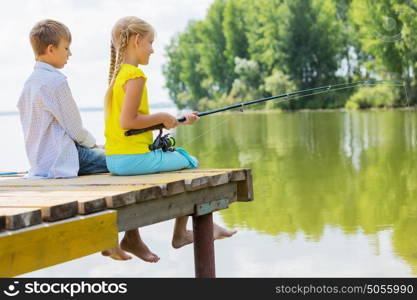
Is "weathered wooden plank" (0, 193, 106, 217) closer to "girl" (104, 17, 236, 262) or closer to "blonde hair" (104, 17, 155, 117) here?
"girl" (104, 17, 236, 262)

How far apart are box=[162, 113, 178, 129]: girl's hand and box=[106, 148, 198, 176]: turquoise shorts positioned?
15 cm

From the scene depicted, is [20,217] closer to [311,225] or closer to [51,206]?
[51,206]

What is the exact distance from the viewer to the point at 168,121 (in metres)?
4.44

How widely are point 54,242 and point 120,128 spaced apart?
4.01ft

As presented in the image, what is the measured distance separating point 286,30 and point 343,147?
35.5 metres

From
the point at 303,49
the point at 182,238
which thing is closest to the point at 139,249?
the point at 182,238

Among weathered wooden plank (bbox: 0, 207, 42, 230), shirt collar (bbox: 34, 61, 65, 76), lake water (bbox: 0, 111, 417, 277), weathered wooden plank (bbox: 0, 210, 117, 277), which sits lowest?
lake water (bbox: 0, 111, 417, 277)

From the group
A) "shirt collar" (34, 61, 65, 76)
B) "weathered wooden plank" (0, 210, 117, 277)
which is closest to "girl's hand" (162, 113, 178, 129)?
"shirt collar" (34, 61, 65, 76)

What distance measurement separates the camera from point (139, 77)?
439cm

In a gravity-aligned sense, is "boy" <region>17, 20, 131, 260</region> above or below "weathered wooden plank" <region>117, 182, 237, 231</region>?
above

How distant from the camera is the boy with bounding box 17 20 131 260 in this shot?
463 centimetres

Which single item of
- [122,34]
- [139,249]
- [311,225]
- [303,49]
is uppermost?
[303,49]

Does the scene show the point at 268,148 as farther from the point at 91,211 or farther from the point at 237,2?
the point at 237,2

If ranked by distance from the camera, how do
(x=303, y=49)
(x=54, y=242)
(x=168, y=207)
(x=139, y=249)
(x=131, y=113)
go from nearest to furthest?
(x=54, y=242) → (x=168, y=207) → (x=131, y=113) → (x=139, y=249) → (x=303, y=49)
